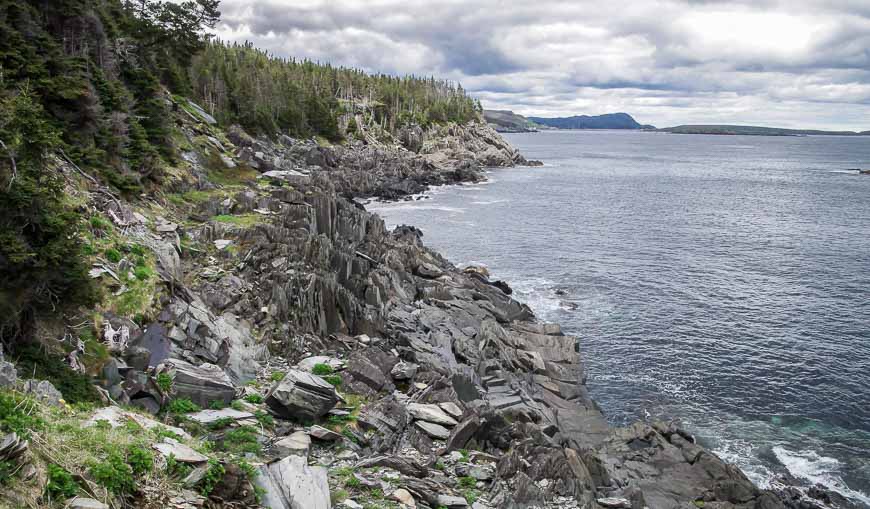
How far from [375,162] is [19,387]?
110868mm

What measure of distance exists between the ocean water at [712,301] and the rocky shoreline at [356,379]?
4.07m

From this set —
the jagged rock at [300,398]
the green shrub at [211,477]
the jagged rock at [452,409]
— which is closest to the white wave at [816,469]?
the jagged rock at [452,409]

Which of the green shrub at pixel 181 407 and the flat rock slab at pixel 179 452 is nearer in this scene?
the flat rock slab at pixel 179 452

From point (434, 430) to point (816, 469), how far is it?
73.0 feet

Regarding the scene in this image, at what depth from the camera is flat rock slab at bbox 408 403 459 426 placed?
2175 centimetres

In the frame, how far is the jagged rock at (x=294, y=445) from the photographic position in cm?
1711

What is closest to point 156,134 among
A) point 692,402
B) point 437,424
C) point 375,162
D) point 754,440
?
point 437,424

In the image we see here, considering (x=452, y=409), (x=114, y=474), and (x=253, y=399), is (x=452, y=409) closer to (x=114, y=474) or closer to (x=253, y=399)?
(x=253, y=399)

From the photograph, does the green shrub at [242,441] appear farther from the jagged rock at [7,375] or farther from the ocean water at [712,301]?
the ocean water at [712,301]

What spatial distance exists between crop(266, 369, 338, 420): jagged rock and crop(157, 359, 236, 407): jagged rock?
4.89 feet

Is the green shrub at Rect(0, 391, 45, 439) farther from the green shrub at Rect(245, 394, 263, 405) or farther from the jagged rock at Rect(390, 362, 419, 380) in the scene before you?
the jagged rock at Rect(390, 362, 419, 380)

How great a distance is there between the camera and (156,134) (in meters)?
45.1

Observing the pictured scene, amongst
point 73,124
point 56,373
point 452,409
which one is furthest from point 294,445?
point 73,124

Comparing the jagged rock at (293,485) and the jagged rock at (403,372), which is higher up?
the jagged rock at (293,485)
